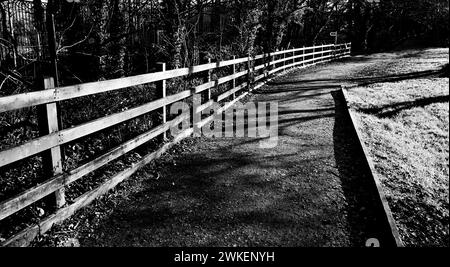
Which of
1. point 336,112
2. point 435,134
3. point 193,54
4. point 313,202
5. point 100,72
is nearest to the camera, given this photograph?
point 313,202

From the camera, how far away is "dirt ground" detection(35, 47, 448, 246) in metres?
3.53

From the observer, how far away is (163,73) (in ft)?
18.5

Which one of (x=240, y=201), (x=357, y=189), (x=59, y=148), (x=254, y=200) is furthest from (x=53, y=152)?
(x=357, y=189)

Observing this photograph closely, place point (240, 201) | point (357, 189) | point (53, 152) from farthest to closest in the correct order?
point (357, 189) < point (240, 201) < point (53, 152)

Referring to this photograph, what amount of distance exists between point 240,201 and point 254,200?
0.18m

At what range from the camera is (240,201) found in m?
4.30

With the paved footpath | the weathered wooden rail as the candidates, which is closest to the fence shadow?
the paved footpath

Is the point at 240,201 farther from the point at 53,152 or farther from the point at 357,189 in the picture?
the point at 53,152

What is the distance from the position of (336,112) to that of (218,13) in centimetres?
665

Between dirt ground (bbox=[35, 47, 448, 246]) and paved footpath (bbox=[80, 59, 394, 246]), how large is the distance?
0.01 m

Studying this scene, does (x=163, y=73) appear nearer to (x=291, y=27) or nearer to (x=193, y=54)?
(x=193, y=54)

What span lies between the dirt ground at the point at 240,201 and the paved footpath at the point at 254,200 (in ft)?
0.04

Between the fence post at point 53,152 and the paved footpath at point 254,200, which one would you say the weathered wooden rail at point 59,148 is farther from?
the paved footpath at point 254,200
